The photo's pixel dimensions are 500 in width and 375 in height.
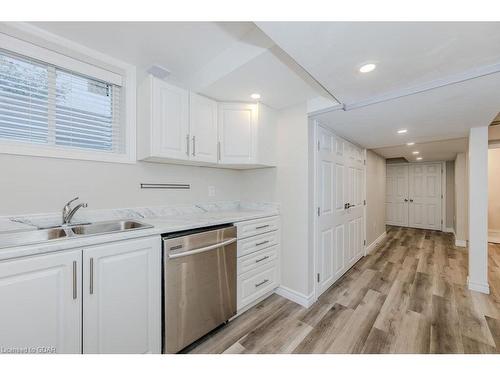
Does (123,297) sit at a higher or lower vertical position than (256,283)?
higher

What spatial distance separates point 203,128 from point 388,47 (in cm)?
156

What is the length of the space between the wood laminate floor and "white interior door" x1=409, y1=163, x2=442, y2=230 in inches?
125

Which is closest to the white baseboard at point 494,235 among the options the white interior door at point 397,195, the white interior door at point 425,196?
the white interior door at point 425,196

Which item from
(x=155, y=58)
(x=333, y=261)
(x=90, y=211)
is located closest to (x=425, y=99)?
(x=333, y=261)

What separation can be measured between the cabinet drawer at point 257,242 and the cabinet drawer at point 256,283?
21 centimetres

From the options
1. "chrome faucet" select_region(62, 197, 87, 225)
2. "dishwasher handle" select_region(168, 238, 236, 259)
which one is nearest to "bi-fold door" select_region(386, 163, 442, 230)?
"dishwasher handle" select_region(168, 238, 236, 259)

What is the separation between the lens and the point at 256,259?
211cm

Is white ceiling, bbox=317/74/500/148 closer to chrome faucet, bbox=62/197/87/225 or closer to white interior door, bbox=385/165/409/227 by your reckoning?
chrome faucet, bbox=62/197/87/225

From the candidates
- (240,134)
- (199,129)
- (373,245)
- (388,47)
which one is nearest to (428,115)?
(388,47)

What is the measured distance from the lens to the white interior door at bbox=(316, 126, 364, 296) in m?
2.41

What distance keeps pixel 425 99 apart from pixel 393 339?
200cm

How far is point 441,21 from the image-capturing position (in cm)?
99

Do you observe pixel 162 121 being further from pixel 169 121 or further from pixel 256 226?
pixel 256 226
